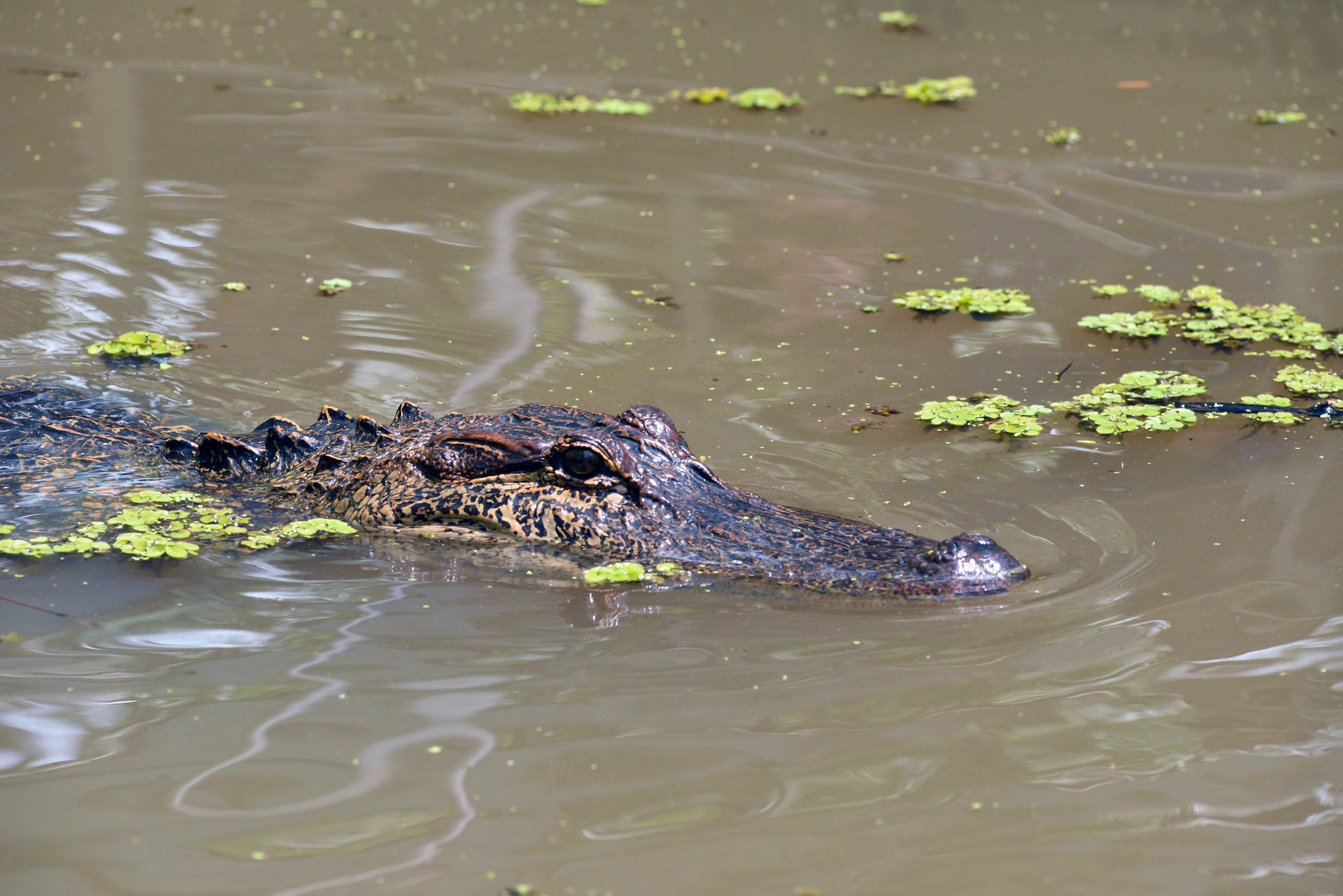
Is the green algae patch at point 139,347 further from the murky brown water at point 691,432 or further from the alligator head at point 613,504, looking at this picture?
the alligator head at point 613,504

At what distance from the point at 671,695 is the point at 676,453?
4.68 ft

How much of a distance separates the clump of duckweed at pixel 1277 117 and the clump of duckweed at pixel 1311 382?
5.12 m

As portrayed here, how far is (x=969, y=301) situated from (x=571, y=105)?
15.6ft

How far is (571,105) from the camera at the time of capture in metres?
10.6

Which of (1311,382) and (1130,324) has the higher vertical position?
(1130,324)

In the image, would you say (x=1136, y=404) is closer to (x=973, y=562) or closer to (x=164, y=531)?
(x=973, y=562)

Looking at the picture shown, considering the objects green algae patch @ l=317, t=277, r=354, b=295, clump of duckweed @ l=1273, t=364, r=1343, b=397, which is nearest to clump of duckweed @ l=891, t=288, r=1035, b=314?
clump of duckweed @ l=1273, t=364, r=1343, b=397

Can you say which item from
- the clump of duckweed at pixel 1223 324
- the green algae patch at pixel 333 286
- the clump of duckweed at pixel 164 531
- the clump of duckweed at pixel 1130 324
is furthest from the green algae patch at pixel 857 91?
the clump of duckweed at pixel 164 531

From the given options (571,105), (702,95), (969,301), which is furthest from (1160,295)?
(571,105)

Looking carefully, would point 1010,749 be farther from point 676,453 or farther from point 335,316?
point 335,316

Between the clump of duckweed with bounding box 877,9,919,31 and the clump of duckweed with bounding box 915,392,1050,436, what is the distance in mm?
7642

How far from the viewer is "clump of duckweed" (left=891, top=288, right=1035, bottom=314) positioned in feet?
23.9

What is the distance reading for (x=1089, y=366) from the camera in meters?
6.64

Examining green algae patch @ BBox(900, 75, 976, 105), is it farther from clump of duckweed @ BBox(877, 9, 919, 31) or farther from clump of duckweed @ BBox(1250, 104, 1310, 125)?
clump of duckweed @ BBox(1250, 104, 1310, 125)
